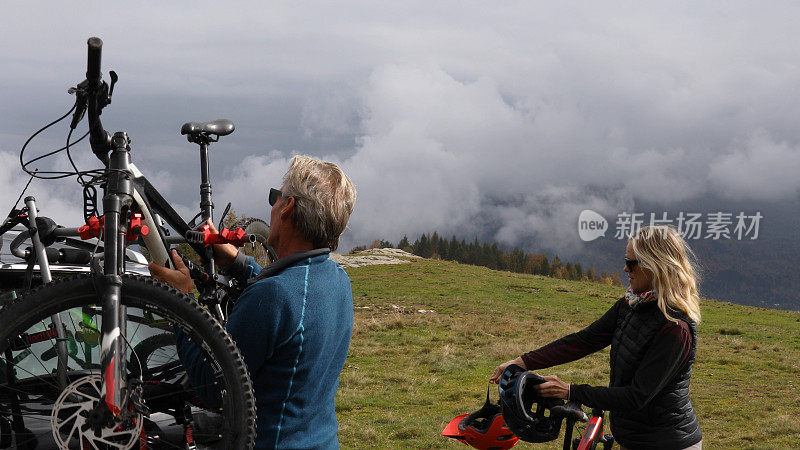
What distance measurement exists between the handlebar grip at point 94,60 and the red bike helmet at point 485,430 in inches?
105

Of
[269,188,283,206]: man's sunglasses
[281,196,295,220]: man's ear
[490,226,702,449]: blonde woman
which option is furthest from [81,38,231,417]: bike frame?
[490,226,702,449]: blonde woman

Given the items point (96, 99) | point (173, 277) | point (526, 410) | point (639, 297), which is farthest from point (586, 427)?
point (96, 99)

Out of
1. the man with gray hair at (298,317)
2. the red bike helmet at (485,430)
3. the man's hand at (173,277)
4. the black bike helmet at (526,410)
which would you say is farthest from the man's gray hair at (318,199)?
the red bike helmet at (485,430)

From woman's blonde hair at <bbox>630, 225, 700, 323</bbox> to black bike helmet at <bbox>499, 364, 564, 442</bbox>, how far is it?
32.0 inches

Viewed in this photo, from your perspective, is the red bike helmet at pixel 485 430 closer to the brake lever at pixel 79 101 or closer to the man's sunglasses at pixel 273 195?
the man's sunglasses at pixel 273 195

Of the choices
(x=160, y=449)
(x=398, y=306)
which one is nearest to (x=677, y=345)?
(x=160, y=449)

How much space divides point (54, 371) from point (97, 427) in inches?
36.6

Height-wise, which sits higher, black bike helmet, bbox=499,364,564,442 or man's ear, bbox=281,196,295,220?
man's ear, bbox=281,196,295,220

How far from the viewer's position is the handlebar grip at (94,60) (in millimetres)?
2994

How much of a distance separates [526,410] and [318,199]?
6.27 ft

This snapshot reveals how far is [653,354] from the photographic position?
4008 mm

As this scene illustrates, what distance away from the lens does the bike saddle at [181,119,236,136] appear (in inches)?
187

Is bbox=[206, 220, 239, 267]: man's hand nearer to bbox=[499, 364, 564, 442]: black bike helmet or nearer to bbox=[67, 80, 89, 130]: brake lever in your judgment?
bbox=[67, 80, 89, 130]: brake lever

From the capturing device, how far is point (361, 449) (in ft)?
34.2
